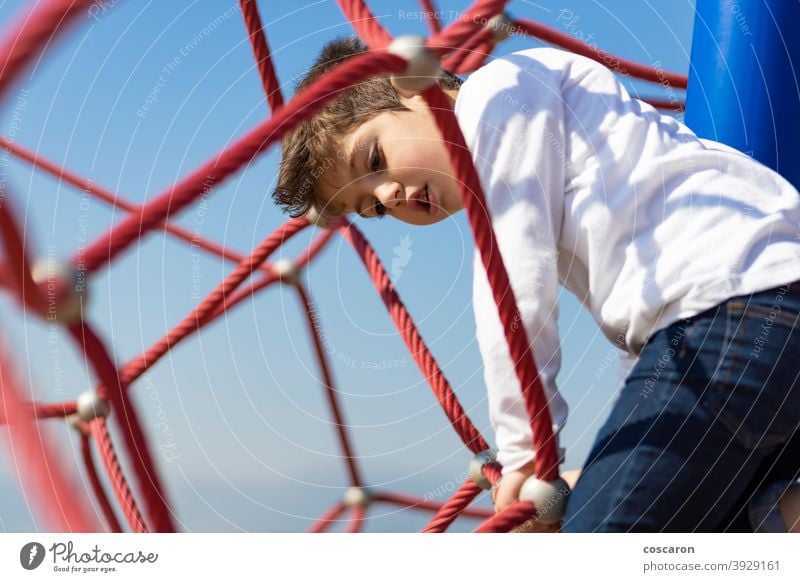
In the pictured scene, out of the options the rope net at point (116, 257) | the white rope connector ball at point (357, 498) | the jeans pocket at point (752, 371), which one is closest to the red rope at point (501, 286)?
the rope net at point (116, 257)

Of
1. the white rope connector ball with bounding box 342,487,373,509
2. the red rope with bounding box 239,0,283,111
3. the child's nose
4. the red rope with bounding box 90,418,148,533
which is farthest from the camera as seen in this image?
the white rope connector ball with bounding box 342,487,373,509

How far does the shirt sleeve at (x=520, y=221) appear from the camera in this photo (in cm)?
66

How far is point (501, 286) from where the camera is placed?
25.0 inches

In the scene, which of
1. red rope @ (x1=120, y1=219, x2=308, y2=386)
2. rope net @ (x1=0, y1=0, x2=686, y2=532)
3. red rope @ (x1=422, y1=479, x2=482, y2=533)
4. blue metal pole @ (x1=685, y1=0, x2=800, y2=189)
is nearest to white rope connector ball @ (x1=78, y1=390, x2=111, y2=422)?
rope net @ (x1=0, y1=0, x2=686, y2=532)

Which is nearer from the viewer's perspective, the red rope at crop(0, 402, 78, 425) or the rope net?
the rope net

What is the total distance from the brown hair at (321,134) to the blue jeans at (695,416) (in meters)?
0.31

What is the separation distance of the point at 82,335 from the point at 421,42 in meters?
0.27

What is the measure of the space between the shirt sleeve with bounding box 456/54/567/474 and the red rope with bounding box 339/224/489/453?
0.25 meters

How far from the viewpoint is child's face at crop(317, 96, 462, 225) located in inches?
29.8

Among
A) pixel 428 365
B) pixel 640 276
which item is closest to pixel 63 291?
pixel 640 276

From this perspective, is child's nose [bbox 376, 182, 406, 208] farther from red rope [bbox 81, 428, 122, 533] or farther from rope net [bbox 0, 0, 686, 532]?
red rope [bbox 81, 428, 122, 533]

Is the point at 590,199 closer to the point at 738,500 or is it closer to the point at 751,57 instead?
the point at 738,500

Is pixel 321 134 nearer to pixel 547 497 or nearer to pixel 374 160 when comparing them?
pixel 374 160

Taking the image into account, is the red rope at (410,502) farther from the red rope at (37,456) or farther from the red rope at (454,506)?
the red rope at (37,456)
